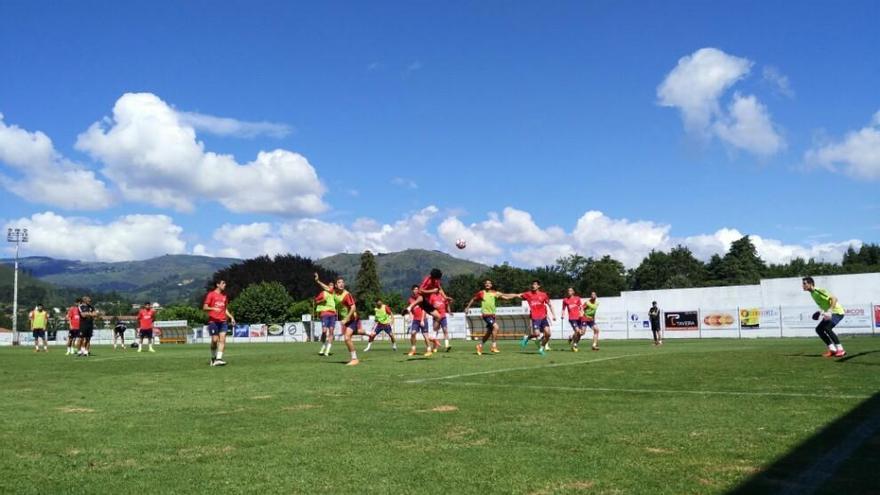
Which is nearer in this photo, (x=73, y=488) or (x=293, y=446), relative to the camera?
(x=73, y=488)

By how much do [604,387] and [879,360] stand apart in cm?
907

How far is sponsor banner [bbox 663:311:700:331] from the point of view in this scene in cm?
5412

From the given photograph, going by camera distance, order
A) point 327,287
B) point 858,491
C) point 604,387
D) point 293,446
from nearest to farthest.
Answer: point 858,491 → point 293,446 → point 604,387 → point 327,287

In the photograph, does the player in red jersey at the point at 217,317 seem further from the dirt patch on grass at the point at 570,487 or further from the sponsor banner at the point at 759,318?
the sponsor banner at the point at 759,318

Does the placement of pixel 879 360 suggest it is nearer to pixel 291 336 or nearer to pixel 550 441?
pixel 550 441

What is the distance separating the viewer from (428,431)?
306 inches

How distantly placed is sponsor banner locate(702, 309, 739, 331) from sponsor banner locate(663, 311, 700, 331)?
58 cm

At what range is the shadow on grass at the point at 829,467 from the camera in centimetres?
525

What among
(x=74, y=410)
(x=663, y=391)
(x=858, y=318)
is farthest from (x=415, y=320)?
(x=858, y=318)

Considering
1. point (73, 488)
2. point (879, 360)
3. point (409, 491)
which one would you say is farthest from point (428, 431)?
point (879, 360)

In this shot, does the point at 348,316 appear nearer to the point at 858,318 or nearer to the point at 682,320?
the point at 682,320

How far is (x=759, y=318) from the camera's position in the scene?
2005 inches

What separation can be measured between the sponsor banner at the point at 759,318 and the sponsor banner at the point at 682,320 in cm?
322

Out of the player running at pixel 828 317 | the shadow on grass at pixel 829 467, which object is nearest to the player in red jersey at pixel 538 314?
the player running at pixel 828 317
